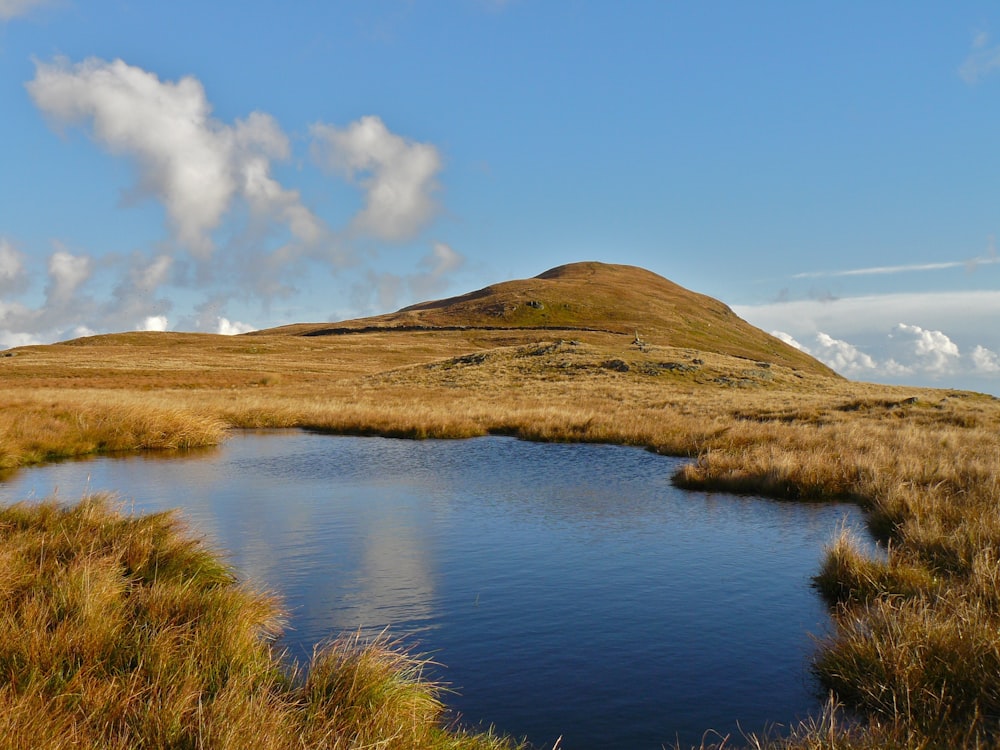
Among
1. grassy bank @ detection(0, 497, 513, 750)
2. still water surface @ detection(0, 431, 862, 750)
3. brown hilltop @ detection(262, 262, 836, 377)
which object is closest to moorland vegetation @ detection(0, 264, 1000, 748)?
grassy bank @ detection(0, 497, 513, 750)

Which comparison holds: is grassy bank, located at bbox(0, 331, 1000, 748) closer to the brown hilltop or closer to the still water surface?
the still water surface

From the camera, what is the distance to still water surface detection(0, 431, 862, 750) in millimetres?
8055

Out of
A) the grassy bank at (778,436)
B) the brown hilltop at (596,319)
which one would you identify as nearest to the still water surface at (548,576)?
the grassy bank at (778,436)

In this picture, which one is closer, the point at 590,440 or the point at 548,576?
the point at 548,576

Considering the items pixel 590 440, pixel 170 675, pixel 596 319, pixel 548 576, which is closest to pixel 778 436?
pixel 590 440

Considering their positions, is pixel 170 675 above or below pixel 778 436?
below

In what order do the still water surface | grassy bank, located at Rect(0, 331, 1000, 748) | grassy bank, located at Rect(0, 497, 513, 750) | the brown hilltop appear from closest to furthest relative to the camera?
grassy bank, located at Rect(0, 497, 513, 750) < grassy bank, located at Rect(0, 331, 1000, 748) < the still water surface < the brown hilltop

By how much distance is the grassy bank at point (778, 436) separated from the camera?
24.7 feet

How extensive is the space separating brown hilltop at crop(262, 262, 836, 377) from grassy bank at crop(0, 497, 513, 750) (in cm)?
12630

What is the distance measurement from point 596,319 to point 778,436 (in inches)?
5159

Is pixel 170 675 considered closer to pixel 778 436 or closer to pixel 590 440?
pixel 778 436

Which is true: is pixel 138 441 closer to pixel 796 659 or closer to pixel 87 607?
pixel 87 607

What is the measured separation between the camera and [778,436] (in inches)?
1080

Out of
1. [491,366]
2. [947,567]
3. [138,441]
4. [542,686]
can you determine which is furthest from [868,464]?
[491,366]
